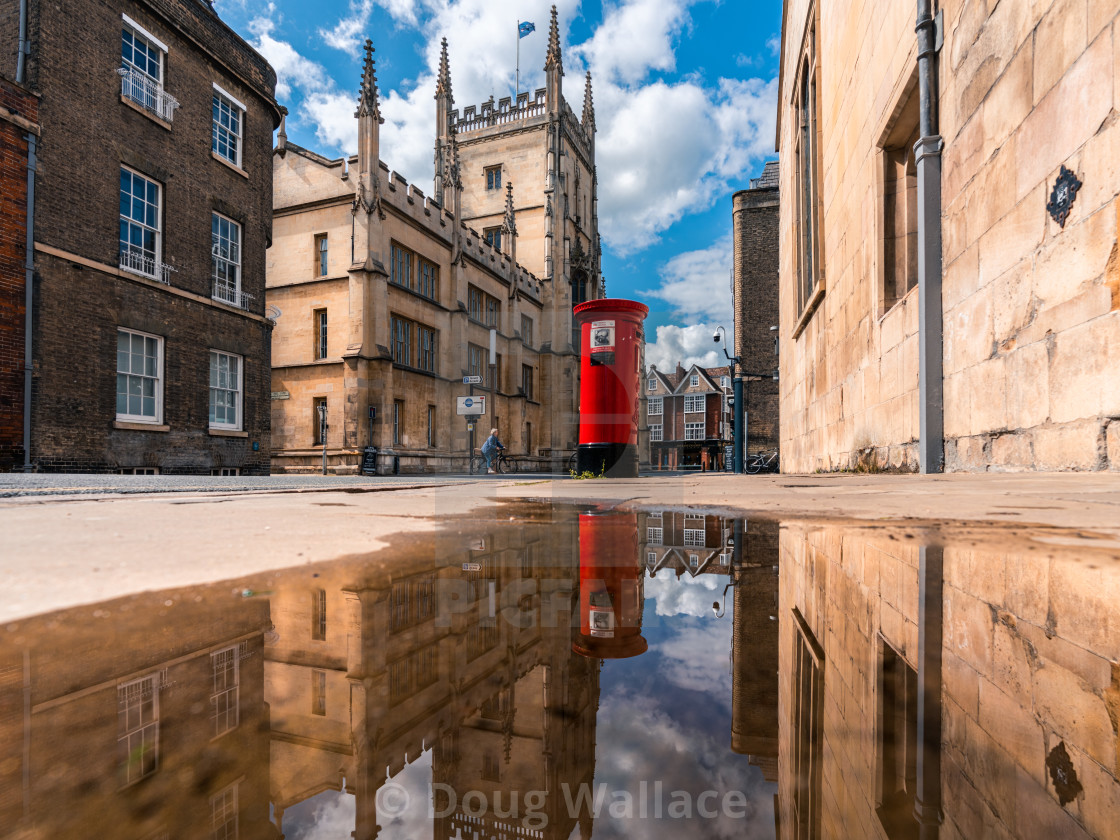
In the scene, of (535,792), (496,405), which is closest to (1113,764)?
(535,792)

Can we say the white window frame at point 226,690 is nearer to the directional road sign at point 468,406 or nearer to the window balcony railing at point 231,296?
the window balcony railing at point 231,296

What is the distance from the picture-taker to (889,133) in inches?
241

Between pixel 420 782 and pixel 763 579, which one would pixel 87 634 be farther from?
pixel 763 579

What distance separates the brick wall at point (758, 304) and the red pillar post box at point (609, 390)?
57.4ft

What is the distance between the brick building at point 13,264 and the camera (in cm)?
923

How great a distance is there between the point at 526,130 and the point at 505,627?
129 ft

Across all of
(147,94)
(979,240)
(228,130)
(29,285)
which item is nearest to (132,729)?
(979,240)

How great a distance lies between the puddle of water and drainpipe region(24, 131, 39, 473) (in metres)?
11.4

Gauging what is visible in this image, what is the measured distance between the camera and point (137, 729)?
1.70ft

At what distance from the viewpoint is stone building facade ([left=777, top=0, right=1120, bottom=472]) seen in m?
2.97

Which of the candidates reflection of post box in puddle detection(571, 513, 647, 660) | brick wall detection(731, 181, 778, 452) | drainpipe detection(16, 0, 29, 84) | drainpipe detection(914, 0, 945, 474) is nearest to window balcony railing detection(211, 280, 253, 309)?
drainpipe detection(16, 0, 29, 84)

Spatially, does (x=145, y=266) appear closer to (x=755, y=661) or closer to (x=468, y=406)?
(x=468, y=406)

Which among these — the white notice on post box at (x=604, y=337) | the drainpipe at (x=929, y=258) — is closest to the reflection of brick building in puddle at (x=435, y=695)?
the drainpipe at (x=929, y=258)

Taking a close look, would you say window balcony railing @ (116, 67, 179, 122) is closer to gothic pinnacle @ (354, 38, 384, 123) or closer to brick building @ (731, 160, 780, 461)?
gothic pinnacle @ (354, 38, 384, 123)
